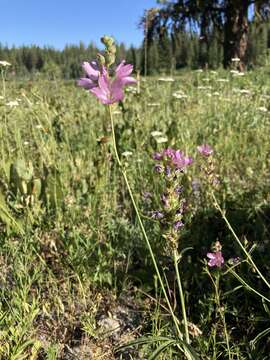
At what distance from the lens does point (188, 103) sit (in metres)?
4.51

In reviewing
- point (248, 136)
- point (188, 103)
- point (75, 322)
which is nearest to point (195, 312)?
point (75, 322)

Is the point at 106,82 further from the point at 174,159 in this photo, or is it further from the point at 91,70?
the point at 174,159

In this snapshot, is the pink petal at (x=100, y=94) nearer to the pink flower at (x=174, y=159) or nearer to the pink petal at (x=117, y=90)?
the pink petal at (x=117, y=90)

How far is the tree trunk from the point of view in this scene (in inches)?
482

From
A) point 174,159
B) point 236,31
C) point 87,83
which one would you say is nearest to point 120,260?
point 174,159

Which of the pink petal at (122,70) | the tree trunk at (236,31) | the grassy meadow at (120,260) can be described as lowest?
the grassy meadow at (120,260)

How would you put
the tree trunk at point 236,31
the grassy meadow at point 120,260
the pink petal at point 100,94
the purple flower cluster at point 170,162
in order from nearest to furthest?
the pink petal at point 100,94, the purple flower cluster at point 170,162, the grassy meadow at point 120,260, the tree trunk at point 236,31

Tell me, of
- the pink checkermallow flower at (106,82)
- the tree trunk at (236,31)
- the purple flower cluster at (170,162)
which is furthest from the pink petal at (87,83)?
the tree trunk at (236,31)

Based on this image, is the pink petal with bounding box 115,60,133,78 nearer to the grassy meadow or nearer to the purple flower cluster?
the grassy meadow

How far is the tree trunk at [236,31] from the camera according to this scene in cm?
1225

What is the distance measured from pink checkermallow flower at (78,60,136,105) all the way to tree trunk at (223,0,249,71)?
465 inches

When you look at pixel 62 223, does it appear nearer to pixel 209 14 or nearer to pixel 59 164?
pixel 59 164

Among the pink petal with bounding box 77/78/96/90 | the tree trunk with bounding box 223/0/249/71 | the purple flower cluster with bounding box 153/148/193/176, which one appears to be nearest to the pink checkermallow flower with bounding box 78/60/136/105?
the pink petal with bounding box 77/78/96/90

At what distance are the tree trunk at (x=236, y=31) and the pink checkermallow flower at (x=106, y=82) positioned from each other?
11806mm
